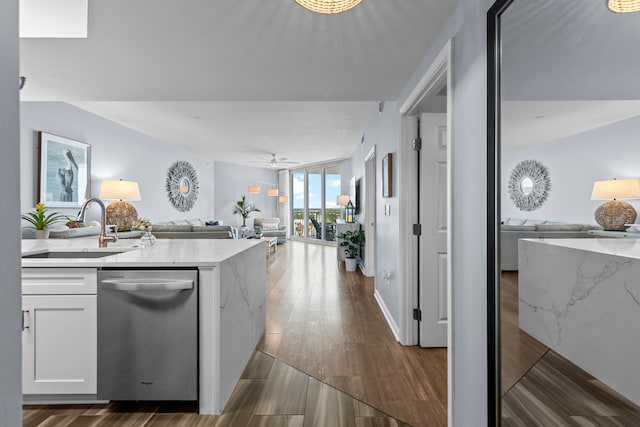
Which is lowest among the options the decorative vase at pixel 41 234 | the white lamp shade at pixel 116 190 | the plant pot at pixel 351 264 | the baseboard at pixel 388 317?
the baseboard at pixel 388 317

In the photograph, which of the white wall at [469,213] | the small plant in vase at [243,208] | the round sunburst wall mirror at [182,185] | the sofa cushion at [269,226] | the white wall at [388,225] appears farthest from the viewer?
the small plant in vase at [243,208]

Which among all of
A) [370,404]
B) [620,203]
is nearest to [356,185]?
[370,404]

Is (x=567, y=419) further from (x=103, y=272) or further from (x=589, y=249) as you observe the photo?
(x=103, y=272)

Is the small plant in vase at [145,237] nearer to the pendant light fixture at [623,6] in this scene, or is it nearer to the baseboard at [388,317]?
the baseboard at [388,317]

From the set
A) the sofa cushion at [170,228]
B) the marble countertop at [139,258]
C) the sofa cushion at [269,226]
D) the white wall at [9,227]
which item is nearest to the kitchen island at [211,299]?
the marble countertop at [139,258]

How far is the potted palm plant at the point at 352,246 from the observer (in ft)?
19.5

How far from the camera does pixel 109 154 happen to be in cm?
570

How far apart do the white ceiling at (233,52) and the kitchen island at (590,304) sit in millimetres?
1419

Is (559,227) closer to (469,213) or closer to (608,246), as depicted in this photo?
(608,246)

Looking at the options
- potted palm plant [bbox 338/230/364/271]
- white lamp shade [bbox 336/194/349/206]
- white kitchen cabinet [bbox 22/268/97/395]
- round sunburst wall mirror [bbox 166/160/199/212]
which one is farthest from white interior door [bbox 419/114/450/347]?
round sunburst wall mirror [bbox 166/160/199/212]

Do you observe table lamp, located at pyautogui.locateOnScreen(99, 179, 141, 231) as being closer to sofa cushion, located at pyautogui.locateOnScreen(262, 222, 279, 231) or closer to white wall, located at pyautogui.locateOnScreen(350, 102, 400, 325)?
white wall, located at pyautogui.locateOnScreen(350, 102, 400, 325)

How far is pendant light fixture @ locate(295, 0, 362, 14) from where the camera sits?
1391mm

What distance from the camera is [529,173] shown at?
1.02 m

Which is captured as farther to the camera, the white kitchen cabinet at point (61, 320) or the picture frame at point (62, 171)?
the picture frame at point (62, 171)
